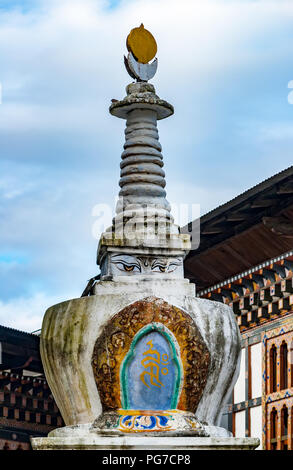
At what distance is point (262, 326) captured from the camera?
77.8 feet

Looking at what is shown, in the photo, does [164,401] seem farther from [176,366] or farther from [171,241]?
[171,241]

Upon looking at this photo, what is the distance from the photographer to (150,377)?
13.9 m

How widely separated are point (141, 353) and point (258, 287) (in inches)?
384

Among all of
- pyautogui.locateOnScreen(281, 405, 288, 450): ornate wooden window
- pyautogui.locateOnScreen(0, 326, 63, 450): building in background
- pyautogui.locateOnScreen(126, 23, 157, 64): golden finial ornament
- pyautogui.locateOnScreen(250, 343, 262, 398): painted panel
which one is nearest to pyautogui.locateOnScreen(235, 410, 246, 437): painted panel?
pyautogui.locateOnScreen(250, 343, 262, 398): painted panel

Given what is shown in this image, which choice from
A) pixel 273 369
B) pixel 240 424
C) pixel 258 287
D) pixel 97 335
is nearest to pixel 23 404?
pixel 240 424

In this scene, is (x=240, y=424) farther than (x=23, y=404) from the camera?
No

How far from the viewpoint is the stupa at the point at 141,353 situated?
13.8 m

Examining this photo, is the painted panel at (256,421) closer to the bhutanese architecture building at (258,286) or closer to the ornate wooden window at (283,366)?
the bhutanese architecture building at (258,286)

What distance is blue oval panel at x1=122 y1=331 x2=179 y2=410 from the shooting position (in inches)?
545

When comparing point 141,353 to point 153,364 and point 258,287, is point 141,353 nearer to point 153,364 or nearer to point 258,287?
point 153,364

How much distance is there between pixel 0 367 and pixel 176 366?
47.8ft

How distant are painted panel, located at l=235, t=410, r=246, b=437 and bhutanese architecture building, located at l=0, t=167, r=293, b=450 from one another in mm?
17

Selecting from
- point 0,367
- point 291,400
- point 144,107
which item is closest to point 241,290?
point 291,400

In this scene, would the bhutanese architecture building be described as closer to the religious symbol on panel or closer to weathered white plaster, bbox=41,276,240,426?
weathered white plaster, bbox=41,276,240,426
